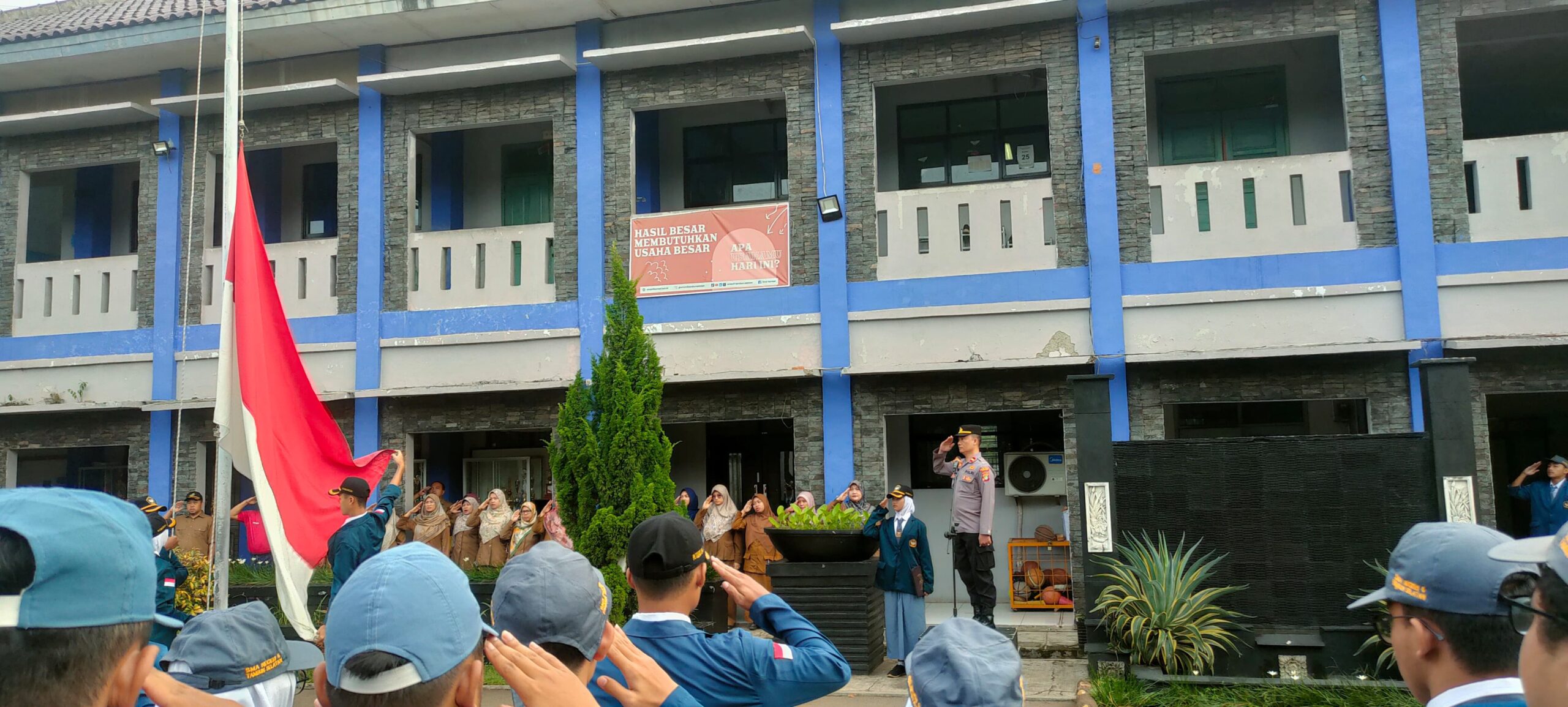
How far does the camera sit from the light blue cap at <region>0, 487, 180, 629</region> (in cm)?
166

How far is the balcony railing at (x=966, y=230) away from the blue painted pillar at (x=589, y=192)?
11.9ft

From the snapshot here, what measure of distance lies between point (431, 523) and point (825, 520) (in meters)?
6.38

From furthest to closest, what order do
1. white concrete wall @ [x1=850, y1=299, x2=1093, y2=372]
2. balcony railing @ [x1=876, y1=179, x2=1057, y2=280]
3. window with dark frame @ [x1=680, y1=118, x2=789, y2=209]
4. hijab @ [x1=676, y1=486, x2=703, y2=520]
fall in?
window with dark frame @ [x1=680, y1=118, x2=789, y2=209]
hijab @ [x1=676, y1=486, x2=703, y2=520]
balcony railing @ [x1=876, y1=179, x2=1057, y2=280]
white concrete wall @ [x1=850, y1=299, x2=1093, y2=372]

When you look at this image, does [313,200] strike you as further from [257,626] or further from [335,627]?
[335,627]

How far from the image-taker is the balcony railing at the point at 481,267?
14883 mm

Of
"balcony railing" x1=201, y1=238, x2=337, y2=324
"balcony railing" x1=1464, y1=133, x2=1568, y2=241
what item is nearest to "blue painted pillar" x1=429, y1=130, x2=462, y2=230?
"balcony railing" x1=201, y1=238, x2=337, y2=324

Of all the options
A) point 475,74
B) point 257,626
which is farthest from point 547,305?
point 257,626

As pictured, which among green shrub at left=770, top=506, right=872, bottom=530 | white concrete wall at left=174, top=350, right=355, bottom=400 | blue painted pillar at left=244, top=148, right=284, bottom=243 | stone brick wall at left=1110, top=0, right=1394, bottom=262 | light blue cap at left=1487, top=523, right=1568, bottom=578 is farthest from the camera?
blue painted pillar at left=244, top=148, right=284, bottom=243

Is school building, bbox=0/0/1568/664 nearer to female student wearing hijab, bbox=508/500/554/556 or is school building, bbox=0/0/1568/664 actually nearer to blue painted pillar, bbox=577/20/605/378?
blue painted pillar, bbox=577/20/605/378

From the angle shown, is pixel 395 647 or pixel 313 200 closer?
pixel 395 647

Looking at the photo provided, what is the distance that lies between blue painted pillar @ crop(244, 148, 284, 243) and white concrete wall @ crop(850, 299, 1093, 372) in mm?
9905

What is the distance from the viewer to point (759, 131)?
16422 millimetres

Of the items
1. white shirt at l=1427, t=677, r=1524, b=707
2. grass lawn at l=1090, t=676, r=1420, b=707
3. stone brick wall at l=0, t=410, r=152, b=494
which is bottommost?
grass lawn at l=1090, t=676, r=1420, b=707

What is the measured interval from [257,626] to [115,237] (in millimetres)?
17788
